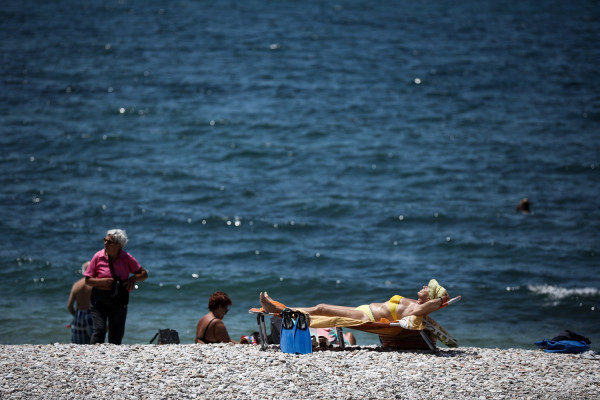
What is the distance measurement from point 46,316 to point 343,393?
24.2ft

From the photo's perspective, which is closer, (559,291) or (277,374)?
(277,374)

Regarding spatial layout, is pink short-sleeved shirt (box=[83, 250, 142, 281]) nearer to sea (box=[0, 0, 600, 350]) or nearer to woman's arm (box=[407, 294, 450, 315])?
sea (box=[0, 0, 600, 350])

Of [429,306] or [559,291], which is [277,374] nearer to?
[429,306]

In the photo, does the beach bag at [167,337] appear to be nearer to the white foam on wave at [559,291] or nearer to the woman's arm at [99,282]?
the woman's arm at [99,282]

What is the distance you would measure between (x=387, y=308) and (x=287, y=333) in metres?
1.39

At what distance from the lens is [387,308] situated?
9.29 meters

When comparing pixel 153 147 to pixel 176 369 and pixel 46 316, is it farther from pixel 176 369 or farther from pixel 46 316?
pixel 176 369

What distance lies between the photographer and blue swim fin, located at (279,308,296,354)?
8648mm

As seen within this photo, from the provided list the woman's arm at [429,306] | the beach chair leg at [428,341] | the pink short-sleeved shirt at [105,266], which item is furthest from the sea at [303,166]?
the woman's arm at [429,306]

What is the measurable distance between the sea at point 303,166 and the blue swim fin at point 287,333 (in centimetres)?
352

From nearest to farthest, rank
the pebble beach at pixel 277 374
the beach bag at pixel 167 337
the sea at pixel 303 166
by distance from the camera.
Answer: the pebble beach at pixel 277 374 < the beach bag at pixel 167 337 < the sea at pixel 303 166

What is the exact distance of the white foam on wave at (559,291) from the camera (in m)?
14.6

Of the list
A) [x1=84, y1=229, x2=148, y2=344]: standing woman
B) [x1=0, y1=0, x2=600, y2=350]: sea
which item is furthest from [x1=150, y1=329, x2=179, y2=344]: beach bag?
[x1=0, y1=0, x2=600, y2=350]: sea

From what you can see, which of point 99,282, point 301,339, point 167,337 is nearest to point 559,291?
point 301,339
